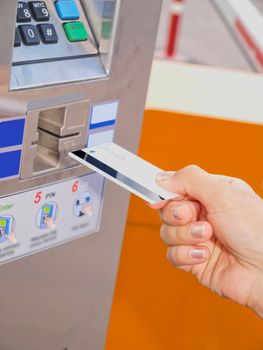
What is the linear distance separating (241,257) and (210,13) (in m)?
6.35

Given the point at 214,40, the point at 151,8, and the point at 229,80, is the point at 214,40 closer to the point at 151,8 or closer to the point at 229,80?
the point at 229,80

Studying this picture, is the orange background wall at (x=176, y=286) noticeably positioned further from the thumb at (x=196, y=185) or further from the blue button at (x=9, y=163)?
the blue button at (x=9, y=163)

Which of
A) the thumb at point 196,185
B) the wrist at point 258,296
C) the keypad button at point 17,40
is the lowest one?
the wrist at point 258,296

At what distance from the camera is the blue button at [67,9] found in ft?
2.92

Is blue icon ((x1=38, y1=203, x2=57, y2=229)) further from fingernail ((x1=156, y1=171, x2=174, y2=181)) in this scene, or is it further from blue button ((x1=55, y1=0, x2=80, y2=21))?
blue button ((x1=55, y1=0, x2=80, y2=21))

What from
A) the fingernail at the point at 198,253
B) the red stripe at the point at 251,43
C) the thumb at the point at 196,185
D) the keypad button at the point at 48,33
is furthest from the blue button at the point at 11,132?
the red stripe at the point at 251,43

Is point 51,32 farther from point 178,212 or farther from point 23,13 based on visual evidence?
point 178,212

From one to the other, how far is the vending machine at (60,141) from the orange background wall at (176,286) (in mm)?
238

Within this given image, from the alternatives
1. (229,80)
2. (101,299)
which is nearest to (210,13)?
(229,80)

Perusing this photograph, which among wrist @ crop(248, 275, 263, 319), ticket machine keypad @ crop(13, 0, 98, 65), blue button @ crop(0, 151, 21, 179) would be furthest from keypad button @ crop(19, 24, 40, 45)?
wrist @ crop(248, 275, 263, 319)

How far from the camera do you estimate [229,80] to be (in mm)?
1468

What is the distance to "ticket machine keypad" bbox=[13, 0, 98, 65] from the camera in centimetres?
85

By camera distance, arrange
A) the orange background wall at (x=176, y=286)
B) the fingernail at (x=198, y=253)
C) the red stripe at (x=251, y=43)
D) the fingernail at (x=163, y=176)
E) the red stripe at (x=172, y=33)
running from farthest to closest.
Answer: the red stripe at (x=172, y=33), the red stripe at (x=251, y=43), the orange background wall at (x=176, y=286), the fingernail at (x=198, y=253), the fingernail at (x=163, y=176)

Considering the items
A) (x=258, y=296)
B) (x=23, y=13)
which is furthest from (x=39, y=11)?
(x=258, y=296)
